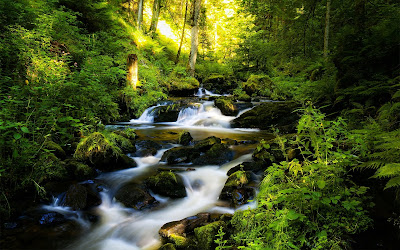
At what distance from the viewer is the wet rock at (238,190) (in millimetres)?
4098

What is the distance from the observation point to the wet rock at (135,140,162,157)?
6407 millimetres

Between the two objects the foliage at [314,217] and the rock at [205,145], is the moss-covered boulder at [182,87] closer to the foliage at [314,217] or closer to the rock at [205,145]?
the rock at [205,145]

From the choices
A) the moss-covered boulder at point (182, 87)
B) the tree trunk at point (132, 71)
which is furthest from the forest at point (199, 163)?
the moss-covered boulder at point (182, 87)

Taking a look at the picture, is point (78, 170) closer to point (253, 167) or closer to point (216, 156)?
point (216, 156)

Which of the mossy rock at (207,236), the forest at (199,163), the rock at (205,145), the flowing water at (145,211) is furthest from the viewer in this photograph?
the rock at (205,145)

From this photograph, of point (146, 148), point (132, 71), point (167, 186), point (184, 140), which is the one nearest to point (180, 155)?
point (146, 148)

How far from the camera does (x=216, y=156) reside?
6.15 meters

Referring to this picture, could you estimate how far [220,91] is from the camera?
17516mm

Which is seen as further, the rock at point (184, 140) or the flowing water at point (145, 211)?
the rock at point (184, 140)

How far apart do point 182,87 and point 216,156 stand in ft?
32.2

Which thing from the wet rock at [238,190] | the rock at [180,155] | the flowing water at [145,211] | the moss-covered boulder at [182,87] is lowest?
the flowing water at [145,211]

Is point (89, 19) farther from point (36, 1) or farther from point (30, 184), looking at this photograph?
point (30, 184)

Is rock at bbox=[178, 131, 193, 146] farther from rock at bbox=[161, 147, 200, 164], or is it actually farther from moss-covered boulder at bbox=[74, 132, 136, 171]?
moss-covered boulder at bbox=[74, 132, 136, 171]

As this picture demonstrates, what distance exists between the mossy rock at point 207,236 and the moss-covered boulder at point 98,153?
3120 millimetres
